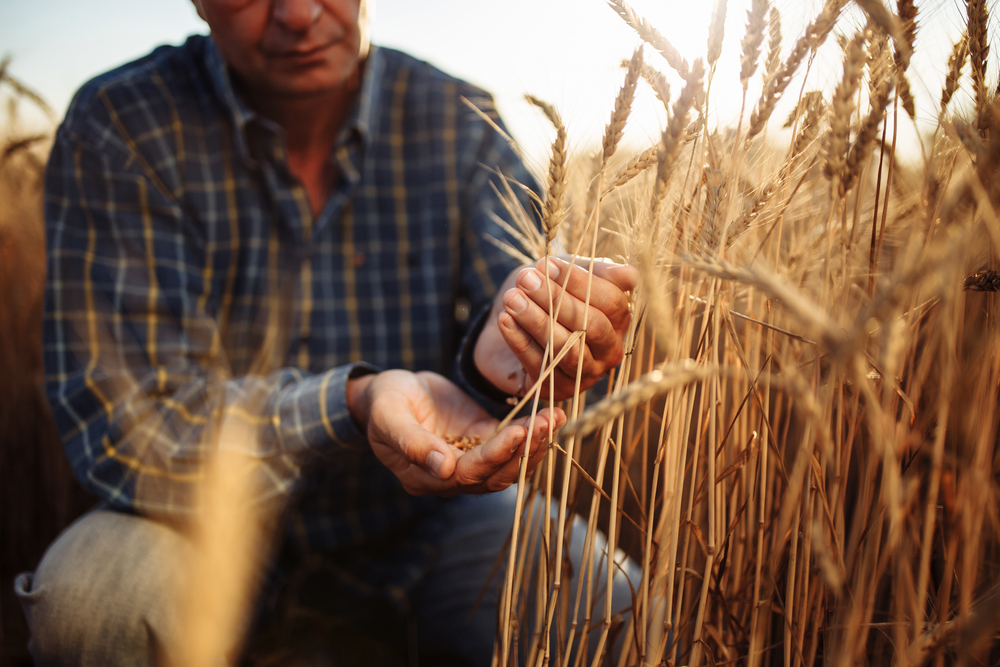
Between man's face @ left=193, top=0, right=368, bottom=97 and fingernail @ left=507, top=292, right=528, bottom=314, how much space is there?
705mm

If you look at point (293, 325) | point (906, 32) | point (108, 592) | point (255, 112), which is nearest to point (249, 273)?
point (293, 325)

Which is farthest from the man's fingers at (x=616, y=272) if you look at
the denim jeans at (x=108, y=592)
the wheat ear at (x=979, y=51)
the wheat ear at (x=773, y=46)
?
the denim jeans at (x=108, y=592)

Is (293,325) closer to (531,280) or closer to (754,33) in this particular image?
(531,280)

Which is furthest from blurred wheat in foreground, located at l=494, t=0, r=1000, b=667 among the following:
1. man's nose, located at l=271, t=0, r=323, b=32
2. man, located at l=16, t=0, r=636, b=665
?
man's nose, located at l=271, t=0, r=323, b=32

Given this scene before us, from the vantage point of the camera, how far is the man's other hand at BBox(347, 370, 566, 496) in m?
0.56

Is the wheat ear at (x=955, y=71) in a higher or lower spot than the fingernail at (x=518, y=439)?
higher

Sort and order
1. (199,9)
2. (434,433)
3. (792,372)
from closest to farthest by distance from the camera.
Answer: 1. (792,372)
2. (434,433)
3. (199,9)

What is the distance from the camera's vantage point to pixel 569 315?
1.96ft

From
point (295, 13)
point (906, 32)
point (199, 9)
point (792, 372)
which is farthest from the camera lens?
point (199, 9)

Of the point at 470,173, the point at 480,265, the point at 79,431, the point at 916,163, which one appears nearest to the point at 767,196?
the point at 916,163

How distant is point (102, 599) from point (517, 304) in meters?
0.78

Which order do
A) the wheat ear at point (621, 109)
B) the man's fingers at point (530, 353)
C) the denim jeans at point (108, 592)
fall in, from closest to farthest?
the wheat ear at point (621, 109) → the man's fingers at point (530, 353) → the denim jeans at point (108, 592)

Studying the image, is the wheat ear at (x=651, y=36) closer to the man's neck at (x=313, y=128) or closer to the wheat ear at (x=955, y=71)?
the wheat ear at (x=955, y=71)

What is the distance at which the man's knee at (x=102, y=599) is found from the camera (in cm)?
77
